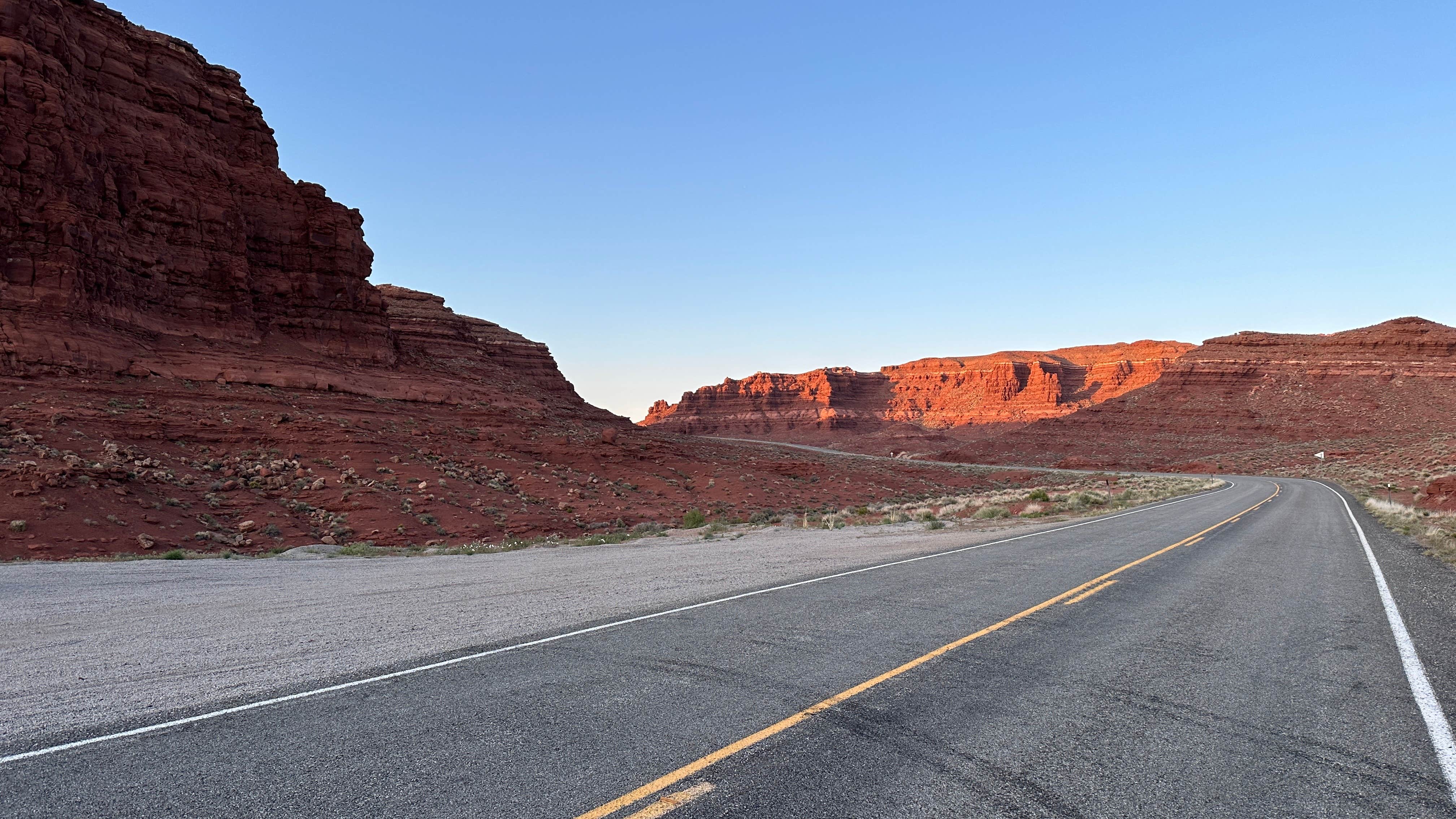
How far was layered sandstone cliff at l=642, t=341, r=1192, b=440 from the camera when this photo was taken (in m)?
157

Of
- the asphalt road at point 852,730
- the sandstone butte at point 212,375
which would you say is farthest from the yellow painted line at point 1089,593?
the sandstone butte at point 212,375

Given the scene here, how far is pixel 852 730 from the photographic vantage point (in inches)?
190

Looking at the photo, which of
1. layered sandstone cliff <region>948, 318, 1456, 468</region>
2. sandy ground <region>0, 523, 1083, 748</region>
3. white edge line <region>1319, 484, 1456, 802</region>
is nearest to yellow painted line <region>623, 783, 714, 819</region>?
sandy ground <region>0, 523, 1083, 748</region>

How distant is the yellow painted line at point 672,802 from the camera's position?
3645 millimetres

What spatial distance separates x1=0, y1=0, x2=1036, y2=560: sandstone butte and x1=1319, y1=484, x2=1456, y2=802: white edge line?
2312 centimetres

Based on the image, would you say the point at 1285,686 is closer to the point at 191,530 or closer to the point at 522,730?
the point at 522,730

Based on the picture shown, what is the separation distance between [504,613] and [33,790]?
4.99 meters

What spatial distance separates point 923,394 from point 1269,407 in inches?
3410

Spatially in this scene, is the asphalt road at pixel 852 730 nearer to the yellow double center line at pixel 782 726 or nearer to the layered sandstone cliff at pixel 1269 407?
the yellow double center line at pixel 782 726

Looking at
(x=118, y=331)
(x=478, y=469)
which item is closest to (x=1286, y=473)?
(x=478, y=469)

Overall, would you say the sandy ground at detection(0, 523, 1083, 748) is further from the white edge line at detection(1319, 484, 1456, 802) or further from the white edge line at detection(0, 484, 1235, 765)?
the white edge line at detection(1319, 484, 1456, 802)

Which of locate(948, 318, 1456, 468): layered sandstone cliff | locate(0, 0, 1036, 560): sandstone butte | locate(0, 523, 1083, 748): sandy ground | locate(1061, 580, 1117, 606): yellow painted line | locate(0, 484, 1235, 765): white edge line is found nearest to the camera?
locate(0, 484, 1235, 765): white edge line

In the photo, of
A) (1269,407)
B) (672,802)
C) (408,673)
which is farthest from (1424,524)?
(1269,407)

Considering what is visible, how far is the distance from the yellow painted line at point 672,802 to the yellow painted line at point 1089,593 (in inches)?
258
